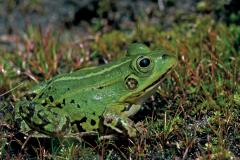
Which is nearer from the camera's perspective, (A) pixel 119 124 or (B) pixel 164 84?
(A) pixel 119 124

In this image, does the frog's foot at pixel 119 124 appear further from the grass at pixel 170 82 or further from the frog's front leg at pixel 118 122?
the grass at pixel 170 82

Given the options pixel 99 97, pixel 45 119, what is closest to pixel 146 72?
pixel 99 97

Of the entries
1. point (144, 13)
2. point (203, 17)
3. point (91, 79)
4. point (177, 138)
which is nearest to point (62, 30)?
point (144, 13)

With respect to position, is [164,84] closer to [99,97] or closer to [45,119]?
[99,97]

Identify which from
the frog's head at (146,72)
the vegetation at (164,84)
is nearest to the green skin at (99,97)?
the frog's head at (146,72)

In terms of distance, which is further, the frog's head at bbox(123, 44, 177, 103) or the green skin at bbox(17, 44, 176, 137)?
the frog's head at bbox(123, 44, 177, 103)

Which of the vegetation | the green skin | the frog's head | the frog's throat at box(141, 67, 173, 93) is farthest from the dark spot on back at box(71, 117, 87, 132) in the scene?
the frog's throat at box(141, 67, 173, 93)

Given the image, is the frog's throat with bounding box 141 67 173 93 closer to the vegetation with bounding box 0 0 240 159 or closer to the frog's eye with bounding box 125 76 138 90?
the frog's eye with bounding box 125 76 138 90

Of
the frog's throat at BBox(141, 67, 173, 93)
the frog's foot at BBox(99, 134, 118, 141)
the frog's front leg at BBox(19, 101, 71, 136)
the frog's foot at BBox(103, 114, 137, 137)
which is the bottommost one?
the frog's foot at BBox(99, 134, 118, 141)
